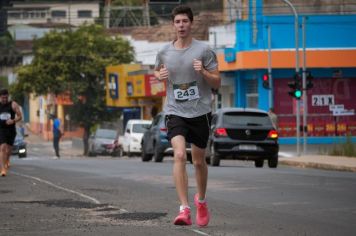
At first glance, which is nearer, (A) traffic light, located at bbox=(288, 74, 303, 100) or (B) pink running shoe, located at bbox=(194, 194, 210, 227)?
(B) pink running shoe, located at bbox=(194, 194, 210, 227)

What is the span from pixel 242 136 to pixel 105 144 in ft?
82.8

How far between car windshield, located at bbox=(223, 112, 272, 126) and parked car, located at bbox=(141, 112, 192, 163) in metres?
3.04

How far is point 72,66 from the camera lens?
211 ft

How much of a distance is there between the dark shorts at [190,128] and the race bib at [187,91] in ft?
0.74

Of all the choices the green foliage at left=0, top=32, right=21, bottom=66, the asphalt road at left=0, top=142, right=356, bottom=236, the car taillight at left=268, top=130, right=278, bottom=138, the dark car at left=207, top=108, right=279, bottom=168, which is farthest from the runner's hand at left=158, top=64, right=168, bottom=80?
the green foliage at left=0, top=32, right=21, bottom=66

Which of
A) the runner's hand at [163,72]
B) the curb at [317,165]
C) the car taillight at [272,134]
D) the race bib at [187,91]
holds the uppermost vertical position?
the runner's hand at [163,72]

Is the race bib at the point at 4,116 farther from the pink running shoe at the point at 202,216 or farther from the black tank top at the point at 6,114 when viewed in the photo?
the pink running shoe at the point at 202,216

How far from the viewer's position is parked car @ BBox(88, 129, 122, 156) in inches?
1993

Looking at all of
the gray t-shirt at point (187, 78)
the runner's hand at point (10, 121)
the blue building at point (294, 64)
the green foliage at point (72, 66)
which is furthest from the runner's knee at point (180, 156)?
the green foliage at point (72, 66)

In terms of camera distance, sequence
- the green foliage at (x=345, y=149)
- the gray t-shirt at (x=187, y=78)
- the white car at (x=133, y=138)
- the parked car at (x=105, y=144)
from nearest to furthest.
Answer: the gray t-shirt at (x=187, y=78) < the green foliage at (x=345, y=149) < the white car at (x=133, y=138) < the parked car at (x=105, y=144)

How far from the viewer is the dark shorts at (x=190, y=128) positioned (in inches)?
396

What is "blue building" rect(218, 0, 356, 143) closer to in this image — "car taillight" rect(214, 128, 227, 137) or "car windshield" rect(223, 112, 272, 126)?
"car windshield" rect(223, 112, 272, 126)

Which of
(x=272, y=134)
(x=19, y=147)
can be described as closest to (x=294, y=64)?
(x=19, y=147)

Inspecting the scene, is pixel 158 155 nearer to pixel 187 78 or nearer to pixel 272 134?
pixel 272 134
